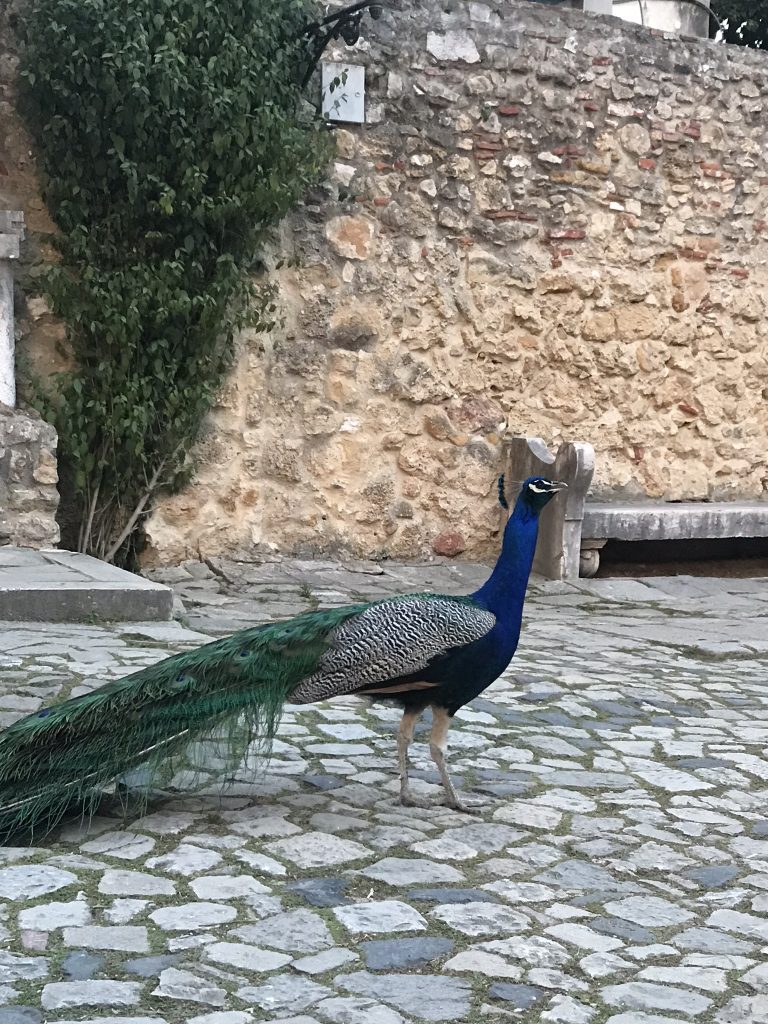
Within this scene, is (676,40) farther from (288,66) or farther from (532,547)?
(532,547)

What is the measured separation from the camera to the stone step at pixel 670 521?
8.16 metres

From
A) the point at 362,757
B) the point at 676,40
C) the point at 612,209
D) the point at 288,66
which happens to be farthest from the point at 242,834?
the point at 676,40

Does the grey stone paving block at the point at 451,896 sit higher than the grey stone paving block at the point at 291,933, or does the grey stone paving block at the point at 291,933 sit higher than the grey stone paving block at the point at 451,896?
the grey stone paving block at the point at 451,896

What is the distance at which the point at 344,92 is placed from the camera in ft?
25.8

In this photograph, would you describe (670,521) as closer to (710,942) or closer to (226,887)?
(710,942)

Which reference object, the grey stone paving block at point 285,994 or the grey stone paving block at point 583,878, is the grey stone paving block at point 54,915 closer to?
the grey stone paving block at point 285,994

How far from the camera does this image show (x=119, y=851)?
10.8 ft

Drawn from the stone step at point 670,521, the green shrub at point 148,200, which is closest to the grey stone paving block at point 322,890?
the green shrub at point 148,200

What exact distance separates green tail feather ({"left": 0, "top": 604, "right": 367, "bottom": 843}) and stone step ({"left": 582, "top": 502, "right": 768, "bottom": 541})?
4.75m

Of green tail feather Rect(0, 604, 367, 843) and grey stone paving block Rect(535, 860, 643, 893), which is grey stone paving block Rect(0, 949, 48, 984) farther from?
grey stone paving block Rect(535, 860, 643, 893)

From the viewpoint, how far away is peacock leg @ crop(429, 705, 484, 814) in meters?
3.76

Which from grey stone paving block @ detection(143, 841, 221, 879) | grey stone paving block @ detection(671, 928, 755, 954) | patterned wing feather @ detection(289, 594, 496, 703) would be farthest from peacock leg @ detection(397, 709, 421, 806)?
grey stone paving block @ detection(671, 928, 755, 954)

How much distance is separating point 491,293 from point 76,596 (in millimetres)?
3647

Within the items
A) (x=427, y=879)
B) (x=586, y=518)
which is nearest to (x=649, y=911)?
(x=427, y=879)
